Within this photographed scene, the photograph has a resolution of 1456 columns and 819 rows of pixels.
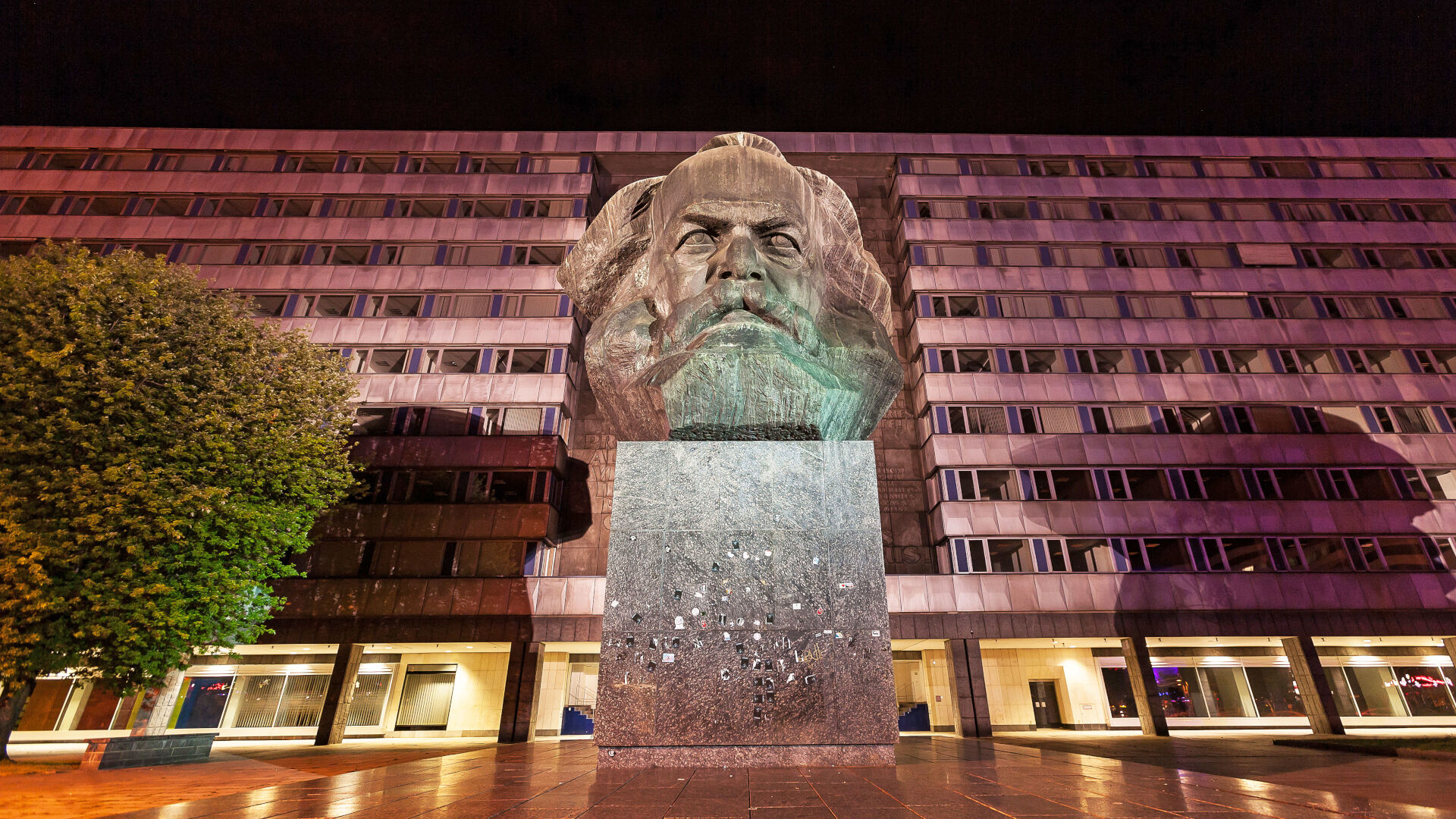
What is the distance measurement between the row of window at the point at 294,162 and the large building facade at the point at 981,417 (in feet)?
0.59

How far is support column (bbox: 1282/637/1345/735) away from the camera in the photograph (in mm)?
23828

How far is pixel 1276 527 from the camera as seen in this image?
25203 mm

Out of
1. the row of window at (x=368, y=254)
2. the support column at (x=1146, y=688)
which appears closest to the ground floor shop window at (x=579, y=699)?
the row of window at (x=368, y=254)

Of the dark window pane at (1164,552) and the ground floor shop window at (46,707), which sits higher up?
the dark window pane at (1164,552)

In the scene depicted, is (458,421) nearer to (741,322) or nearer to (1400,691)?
(741,322)

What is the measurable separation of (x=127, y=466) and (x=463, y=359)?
1678 cm

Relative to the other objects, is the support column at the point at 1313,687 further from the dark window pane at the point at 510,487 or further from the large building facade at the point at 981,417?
the dark window pane at the point at 510,487

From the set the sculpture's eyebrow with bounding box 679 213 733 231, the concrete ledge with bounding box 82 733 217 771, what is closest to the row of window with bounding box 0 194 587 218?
the concrete ledge with bounding box 82 733 217 771

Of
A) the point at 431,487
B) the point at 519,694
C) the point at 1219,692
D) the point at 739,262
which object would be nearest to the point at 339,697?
the point at 519,694

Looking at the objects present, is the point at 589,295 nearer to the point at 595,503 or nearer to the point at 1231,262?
the point at 595,503

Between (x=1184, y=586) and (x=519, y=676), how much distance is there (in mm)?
25349

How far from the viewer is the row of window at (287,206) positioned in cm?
3114

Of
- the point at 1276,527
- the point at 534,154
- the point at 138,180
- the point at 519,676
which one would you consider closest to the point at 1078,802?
the point at 519,676

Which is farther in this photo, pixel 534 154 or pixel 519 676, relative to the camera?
pixel 534 154
